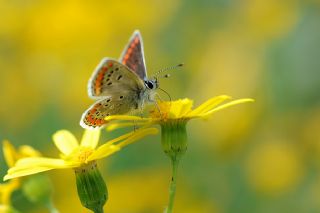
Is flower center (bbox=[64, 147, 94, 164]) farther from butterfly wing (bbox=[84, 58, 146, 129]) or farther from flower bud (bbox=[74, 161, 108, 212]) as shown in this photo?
butterfly wing (bbox=[84, 58, 146, 129])

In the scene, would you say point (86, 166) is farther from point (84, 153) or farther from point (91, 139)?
point (91, 139)

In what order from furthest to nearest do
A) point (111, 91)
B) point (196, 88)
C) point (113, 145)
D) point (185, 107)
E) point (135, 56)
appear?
point (196, 88), point (135, 56), point (111, 91), point (185, 107), point (113, 145)

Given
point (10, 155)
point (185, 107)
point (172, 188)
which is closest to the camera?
point (172, 188)

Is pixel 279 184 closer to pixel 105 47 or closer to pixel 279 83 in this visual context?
pixel 279 83

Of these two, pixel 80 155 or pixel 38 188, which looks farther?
pixel 38 188

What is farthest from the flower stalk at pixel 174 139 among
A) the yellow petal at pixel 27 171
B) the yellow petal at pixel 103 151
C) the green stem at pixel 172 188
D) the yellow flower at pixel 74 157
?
the yellow petal at pixel 27 171

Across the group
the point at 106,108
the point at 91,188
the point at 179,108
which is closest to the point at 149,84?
the point at 106,108

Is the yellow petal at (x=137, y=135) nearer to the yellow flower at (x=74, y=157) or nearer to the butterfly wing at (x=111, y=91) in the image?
the yellow flower at (x=74, y=157)
